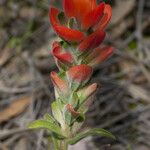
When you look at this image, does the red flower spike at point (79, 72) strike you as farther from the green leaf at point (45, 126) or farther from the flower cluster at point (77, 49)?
the green leaf at point (45, 126)

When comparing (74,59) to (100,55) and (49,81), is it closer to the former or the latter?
(100,55)

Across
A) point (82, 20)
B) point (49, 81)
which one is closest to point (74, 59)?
point (82, 20)

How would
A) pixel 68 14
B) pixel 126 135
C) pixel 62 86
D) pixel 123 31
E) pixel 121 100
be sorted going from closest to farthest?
1. pixel 68 14
2. pixel 62 86
3. pixel 126 135
4. pixel 121 100
5. pixel 123 31

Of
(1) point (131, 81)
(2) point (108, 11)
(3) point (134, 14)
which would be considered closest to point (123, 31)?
(3) point (134, 14)

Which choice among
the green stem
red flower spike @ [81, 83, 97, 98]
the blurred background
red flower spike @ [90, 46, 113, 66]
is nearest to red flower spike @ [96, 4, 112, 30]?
red flower spike @ [90, 46, 113, 66]

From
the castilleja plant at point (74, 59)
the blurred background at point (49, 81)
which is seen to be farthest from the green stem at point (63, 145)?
the blurred background at point (49, 81)

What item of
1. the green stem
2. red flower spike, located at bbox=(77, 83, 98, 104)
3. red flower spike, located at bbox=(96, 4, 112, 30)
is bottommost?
the green stem

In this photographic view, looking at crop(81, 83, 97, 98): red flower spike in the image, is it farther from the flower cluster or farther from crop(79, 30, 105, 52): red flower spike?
crop(79, 30, 105, 52): red flower spike

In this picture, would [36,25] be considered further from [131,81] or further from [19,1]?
[131,81]
